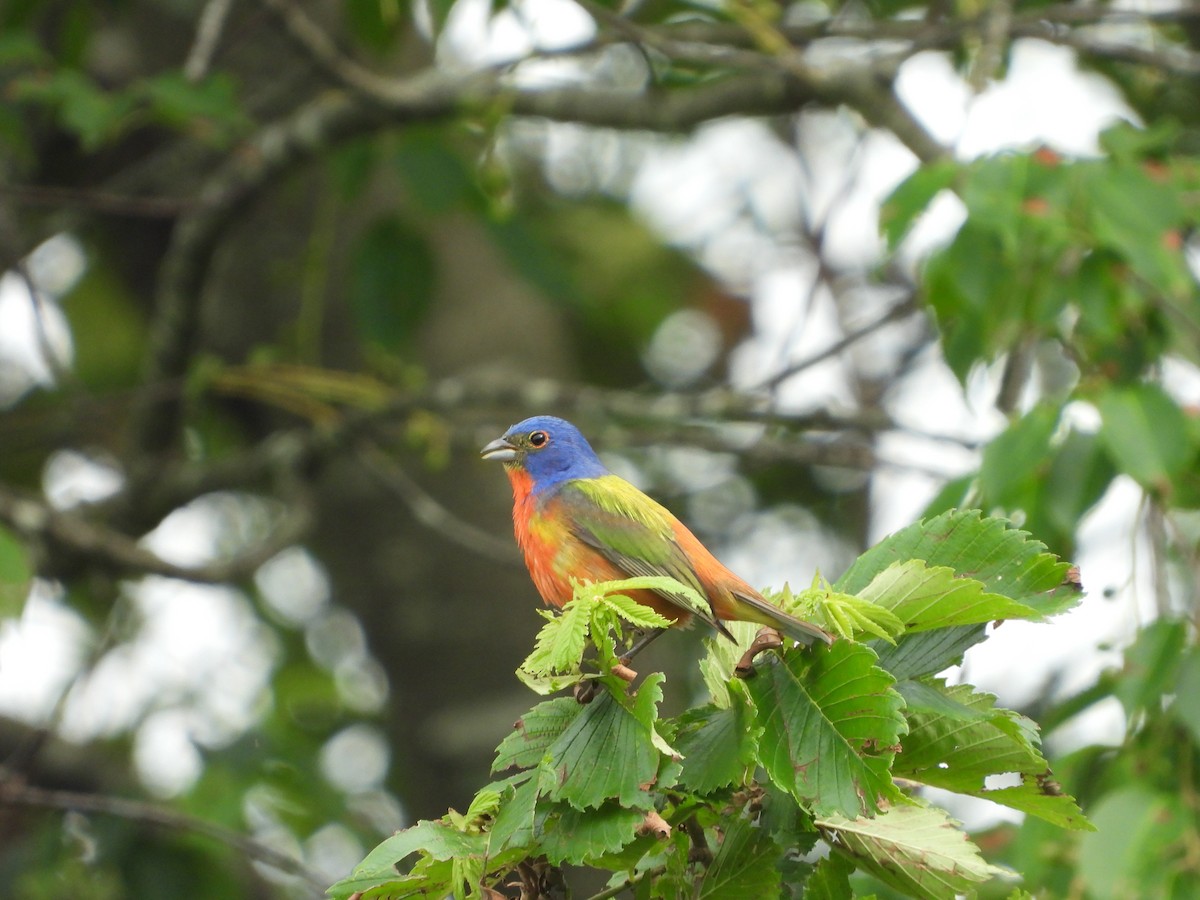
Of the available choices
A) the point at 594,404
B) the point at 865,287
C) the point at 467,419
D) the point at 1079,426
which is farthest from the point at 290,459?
the point at 865,287

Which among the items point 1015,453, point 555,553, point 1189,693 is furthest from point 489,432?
point 1189,693

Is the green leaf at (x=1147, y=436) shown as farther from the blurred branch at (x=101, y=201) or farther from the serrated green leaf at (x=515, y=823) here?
the blurred branch at (x=101, y=201)

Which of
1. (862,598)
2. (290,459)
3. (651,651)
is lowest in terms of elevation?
(651,651)

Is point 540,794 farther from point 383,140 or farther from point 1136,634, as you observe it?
point 383,140

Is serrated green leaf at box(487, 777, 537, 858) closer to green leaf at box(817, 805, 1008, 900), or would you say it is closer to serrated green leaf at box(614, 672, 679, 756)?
serrated green leaf at box(614, 672, 679, 756)

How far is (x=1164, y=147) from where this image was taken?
14.6 feet

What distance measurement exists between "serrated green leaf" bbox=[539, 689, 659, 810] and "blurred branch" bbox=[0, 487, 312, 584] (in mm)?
4288

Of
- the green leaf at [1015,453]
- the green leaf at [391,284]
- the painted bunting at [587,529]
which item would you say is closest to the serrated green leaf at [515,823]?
the painted bunting at [587,529]

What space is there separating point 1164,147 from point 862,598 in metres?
2.78

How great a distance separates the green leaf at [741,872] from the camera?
Result: 2.22 metres

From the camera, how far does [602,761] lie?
7.12ft

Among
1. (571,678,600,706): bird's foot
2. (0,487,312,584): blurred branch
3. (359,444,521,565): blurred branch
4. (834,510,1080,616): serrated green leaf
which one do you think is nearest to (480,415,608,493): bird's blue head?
(359,444,521,565): blurred branch

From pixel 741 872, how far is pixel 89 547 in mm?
4612

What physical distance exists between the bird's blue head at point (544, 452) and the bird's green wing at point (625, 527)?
22cm
